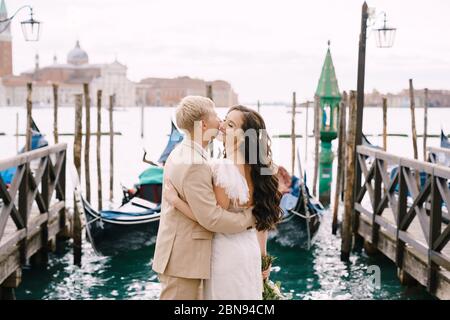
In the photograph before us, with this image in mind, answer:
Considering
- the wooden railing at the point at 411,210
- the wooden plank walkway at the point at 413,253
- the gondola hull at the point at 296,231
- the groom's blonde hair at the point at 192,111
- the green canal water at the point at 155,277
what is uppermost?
the groom's blonde hair at the point at 192,111

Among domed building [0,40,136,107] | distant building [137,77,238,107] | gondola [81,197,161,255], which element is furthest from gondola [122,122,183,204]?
domed building [0,40,136,107]

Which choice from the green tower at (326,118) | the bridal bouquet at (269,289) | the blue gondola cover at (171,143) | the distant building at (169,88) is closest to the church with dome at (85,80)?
the distant building at (169,88)

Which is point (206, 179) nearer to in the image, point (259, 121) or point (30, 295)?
point (259, 121)

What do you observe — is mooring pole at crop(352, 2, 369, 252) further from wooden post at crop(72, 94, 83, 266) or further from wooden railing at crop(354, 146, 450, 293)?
wooden post at crop(72, 94, 83, 266)

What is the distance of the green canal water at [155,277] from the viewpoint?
498cm

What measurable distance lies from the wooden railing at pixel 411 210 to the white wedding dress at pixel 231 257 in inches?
80.4

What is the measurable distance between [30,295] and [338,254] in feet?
9.08

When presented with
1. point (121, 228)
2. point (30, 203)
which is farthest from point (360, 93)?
point (30, 203)

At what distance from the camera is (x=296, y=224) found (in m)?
6.50

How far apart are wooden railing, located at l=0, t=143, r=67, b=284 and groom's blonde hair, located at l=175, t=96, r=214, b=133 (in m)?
2.42

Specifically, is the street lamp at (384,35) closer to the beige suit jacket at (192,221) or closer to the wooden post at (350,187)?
the wooden post at (350,187)

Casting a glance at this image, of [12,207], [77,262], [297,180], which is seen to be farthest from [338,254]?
[12,207]

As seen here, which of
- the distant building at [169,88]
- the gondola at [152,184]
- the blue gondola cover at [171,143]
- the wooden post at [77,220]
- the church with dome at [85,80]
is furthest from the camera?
the church with dome at [85,80]

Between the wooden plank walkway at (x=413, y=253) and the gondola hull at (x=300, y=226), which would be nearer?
the wooden plank walkway at (x=413, y=253)
